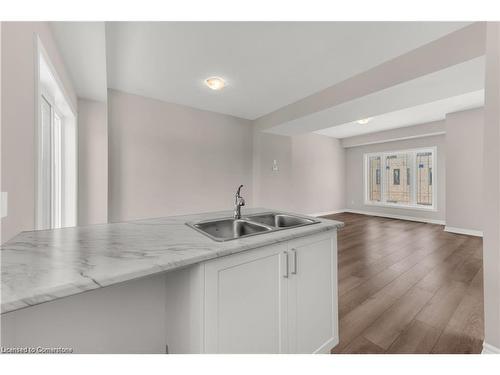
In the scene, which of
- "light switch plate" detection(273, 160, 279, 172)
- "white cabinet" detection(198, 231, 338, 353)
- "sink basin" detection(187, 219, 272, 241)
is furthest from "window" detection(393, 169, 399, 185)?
"sink basin" detection(187, 219, 272, 241)

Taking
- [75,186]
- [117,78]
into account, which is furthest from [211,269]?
[117,78]

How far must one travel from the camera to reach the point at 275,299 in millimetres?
1124

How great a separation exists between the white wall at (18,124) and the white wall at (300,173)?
380 cm

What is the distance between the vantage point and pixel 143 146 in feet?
11.6

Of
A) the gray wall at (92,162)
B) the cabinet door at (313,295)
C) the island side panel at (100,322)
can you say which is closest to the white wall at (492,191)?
the cabinet door at (313,295)

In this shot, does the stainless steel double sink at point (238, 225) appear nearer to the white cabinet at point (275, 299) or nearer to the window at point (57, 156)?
the white cabinet at point (275, 299)

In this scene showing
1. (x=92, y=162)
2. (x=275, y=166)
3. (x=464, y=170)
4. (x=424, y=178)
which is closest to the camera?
(x=92, y=162)

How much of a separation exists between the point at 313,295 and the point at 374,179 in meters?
6.79

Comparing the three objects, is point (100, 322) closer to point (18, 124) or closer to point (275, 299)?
point (275, 299)

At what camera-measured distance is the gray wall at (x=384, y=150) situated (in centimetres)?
541

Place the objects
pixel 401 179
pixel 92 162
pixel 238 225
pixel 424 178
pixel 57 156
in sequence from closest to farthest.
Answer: pixel 238 225, pixel 57 156, pixel 92 162, pixel 424 178, pixel 401 179

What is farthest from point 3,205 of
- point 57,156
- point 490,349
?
point 490,349
